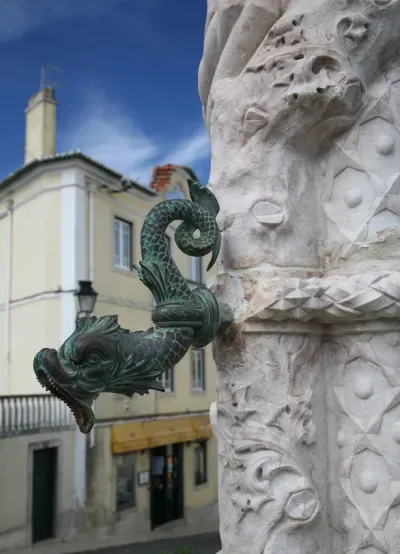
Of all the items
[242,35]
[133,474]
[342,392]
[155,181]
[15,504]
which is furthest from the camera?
[155,181]

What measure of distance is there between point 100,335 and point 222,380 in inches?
15.2

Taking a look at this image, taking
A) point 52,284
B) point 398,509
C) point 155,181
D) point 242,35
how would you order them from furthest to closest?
1. point 155,181
2. point 52,284
3. point 242,35
4. point 398,509

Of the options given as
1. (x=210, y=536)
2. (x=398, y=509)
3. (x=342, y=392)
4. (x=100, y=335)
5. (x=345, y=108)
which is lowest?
(x=210, y=536)

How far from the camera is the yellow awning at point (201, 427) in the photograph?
13883 millimetres

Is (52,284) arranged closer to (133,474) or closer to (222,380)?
(133,474)

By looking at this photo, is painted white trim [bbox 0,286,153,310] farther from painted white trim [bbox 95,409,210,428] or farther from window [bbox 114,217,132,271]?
painted white trim [bbox 95,409,210,428]

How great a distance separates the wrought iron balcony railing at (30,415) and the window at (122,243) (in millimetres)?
3296

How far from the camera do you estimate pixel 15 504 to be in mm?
10070

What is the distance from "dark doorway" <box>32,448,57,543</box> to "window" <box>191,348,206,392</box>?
4.48 m

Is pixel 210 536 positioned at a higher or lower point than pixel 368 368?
lower

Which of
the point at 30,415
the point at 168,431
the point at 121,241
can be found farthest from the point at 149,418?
the point at 121,241

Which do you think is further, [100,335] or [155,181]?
[155,181]

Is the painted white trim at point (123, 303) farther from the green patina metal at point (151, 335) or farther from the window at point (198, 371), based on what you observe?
the green patina metal at point (151, 335)

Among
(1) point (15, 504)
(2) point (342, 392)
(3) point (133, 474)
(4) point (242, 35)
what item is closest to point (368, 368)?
(2) point (342, 392)
